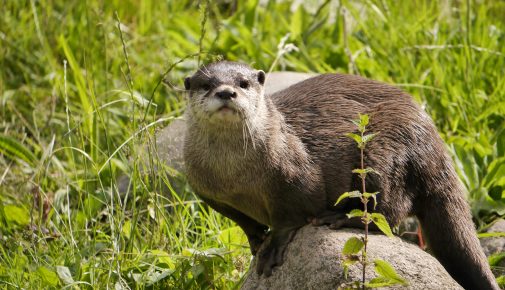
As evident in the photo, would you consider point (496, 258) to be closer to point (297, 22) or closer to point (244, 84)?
point (244, 84)

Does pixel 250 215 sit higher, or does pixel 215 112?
pixel 215 112

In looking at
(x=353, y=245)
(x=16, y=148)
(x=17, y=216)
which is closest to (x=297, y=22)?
(x=16, y=148)

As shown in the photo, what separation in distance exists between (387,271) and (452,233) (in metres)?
0.62

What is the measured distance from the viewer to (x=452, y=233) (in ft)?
10.4

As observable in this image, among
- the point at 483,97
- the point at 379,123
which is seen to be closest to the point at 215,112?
the point at 379,123

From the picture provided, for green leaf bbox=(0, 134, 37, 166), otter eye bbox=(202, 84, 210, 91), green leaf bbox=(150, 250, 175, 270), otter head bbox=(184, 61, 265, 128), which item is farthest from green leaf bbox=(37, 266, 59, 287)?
green leaf bbox=(0, 134, 37, 166)

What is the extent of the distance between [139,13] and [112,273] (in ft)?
9.21

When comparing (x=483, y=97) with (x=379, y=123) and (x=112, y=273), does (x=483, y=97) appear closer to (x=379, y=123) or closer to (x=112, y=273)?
(x=379, y=123)

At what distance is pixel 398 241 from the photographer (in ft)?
9.90

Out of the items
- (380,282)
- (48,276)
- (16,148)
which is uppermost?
(16,148)

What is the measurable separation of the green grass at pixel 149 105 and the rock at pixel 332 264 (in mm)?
401

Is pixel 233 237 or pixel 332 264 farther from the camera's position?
pixel 233 237

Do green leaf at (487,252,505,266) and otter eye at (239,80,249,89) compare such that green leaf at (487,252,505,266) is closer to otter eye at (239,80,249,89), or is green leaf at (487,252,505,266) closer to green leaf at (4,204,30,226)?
otter eye at (239,80,249,89)

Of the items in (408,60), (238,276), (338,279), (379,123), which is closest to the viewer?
(338,279)
